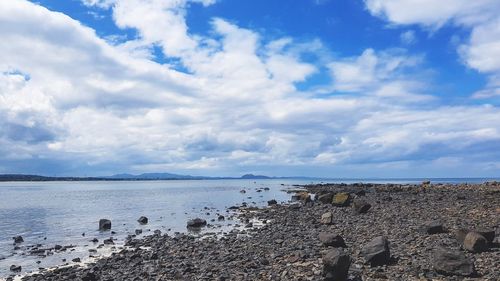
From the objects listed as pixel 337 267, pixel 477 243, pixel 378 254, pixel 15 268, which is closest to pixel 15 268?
pixel 15 268

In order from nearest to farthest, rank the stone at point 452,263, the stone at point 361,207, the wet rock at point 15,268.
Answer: the stone at point 452,263, the wet rock at point 15,268, the stone at point 361,207

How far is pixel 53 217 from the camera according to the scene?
2104 inches

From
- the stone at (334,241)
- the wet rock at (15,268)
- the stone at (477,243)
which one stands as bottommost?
the wet rock at (15,268)

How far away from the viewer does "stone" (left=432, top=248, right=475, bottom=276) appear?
14297 mm

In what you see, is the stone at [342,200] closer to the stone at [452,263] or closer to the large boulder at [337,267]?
the stone at [452,263]

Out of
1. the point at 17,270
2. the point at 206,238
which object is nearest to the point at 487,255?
the point at 206,238

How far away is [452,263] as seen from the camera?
572 inches

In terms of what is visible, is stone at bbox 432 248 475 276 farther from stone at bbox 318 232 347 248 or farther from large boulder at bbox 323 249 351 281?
stone at bbox 318 232 347 248

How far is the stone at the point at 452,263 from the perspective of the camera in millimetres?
14297

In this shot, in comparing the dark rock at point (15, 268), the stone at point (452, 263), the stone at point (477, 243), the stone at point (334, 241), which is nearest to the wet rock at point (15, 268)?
the dark rock at point (15, 268)

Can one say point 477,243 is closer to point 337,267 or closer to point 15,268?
point 337,267

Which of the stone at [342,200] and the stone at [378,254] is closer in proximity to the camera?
the stone at [378,254]

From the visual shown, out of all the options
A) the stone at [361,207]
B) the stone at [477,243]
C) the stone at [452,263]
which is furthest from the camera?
the stone at [361,207]

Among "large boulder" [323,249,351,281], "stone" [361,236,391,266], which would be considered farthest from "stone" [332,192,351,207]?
"large boulder" [323,249,351,281]
